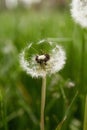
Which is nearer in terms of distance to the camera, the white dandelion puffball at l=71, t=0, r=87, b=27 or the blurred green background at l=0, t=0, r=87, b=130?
the white dandelion puffball at l=71, t=0, r=87, b=27

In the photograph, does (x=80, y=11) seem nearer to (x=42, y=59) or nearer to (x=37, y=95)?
(x=42, y=59)

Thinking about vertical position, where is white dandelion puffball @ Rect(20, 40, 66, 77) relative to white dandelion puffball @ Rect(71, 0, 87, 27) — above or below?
below

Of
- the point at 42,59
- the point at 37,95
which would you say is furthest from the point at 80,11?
the point at 37,95

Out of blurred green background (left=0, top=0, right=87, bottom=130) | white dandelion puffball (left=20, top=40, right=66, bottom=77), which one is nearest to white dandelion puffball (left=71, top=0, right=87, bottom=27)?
white dandelion puffball (left=20, top=40, right=66, bottom=77)

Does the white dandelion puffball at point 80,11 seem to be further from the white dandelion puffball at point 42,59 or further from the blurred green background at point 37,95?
the blurred green background at point 37,95

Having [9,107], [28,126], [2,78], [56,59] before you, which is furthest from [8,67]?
[56,59]

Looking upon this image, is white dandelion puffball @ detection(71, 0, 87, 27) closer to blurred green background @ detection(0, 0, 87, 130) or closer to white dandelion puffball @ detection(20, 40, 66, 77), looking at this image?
white dandelion puffball @ detection(20, 40, 66, 77)
